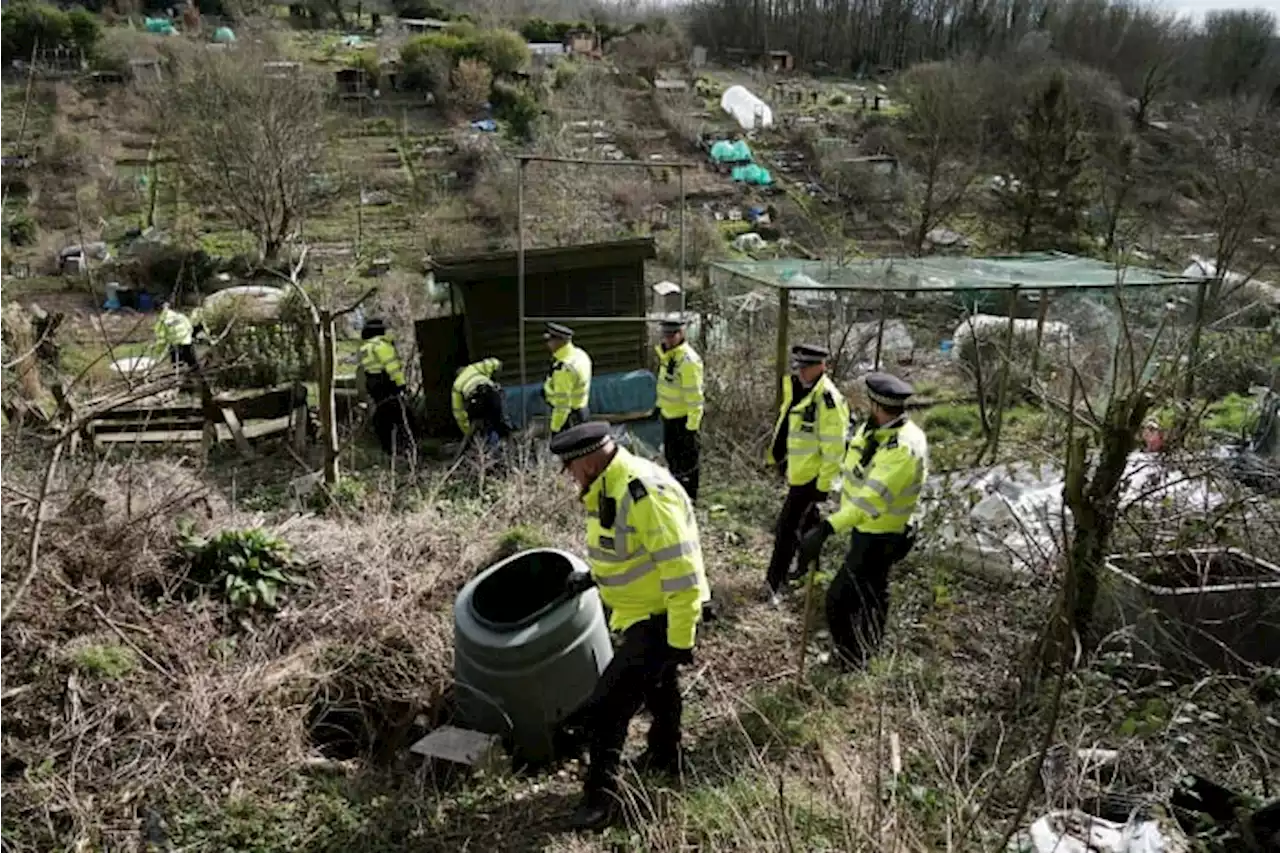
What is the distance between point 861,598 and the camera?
5.52 meters

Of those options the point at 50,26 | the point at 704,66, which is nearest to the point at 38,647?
the point at 50,26

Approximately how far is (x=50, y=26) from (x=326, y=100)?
31.6 feet

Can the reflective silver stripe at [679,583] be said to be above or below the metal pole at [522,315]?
above

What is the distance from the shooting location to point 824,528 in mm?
5398

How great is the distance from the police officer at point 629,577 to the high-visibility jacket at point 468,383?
5.30 meters

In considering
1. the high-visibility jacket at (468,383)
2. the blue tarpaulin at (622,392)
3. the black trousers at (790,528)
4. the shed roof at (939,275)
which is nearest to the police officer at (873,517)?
the black trousers at (790,528)

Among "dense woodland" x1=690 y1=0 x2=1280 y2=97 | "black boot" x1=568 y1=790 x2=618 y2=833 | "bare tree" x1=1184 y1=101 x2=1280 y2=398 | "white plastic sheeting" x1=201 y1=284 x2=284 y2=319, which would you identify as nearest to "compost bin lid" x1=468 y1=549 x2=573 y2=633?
"black boot" x1=568 y1=790 x2=618 y2=833

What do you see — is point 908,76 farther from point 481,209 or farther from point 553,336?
point 553,336

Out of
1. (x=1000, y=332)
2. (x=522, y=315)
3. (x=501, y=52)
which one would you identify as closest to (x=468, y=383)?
(x=522, y=315)

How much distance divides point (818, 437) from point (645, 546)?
262 centimetres

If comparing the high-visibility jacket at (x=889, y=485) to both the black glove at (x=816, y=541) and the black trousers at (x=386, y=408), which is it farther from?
the black trousers at (x=386, y=408)

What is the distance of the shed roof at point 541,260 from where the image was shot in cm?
1054

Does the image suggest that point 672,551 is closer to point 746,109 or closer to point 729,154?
point 729,154

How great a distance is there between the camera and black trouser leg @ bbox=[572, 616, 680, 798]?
433 centimetres
